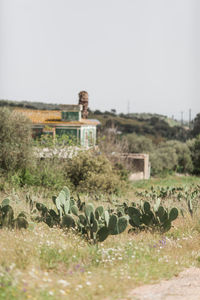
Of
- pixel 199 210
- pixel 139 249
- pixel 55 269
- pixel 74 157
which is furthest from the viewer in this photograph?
pixel 74 157

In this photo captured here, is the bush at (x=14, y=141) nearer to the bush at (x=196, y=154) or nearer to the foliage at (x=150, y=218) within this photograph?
the foliage at (x=150, y=218)

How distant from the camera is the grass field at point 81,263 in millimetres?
4316

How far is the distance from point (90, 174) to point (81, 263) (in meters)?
13.4

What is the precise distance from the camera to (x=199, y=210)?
912cm

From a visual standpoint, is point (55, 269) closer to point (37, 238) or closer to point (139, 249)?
point (37, 238)

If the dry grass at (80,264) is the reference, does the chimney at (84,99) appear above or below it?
above

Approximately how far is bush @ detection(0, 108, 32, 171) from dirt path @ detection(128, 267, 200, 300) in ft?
39.6

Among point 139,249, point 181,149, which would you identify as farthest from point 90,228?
point 181,149

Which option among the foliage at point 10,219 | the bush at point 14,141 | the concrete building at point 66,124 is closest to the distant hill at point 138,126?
the concrete building at point 66,124

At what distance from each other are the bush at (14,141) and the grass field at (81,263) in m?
10.1

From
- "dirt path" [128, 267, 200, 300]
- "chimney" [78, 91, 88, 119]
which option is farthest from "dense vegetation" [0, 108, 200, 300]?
"chimney" [78, 91, 88, 119]

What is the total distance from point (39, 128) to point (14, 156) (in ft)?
40.0

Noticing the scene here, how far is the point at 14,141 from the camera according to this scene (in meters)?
16.7

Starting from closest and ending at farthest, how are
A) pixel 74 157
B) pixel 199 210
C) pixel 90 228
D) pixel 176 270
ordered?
pixel 176 270, pixel 90 228, pixel 199 210, pixel 74 157
